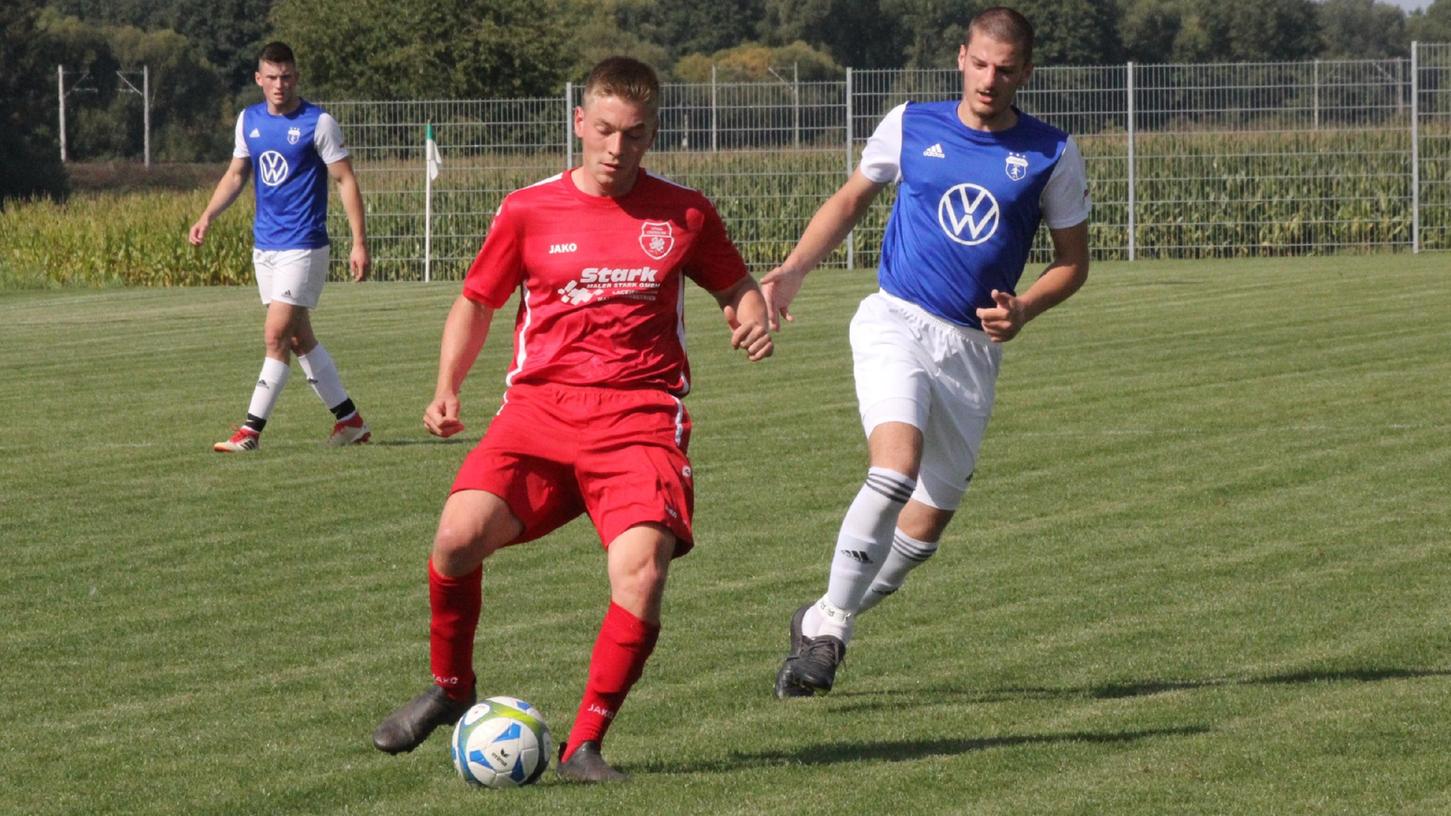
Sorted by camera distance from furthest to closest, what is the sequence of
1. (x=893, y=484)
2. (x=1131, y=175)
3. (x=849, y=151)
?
(x=849, y=151)
(x=1131, y=175)
(x=893, y=484)

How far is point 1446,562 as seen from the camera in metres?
8.45

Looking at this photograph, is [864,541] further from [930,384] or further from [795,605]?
[795,605]

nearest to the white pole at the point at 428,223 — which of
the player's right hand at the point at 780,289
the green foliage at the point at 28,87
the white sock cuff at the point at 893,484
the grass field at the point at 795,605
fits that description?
the grass field at the point at 795,605

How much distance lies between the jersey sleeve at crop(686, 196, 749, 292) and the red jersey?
0.02 metres

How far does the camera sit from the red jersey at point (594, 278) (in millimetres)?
5754

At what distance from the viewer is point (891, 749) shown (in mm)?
5789

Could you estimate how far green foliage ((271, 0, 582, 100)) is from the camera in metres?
54.0

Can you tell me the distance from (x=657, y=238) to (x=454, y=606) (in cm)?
114

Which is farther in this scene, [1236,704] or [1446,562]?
[1446,562]

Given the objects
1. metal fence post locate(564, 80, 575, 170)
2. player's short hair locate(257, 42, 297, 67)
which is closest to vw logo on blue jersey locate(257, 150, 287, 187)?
player's short hair locate(257, 42, 297, 67)

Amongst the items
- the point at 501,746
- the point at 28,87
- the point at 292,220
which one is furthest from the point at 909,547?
the point at 28,87

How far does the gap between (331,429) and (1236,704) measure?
8.45 m

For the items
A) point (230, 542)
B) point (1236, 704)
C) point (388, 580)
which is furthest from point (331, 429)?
point (1236, 704)

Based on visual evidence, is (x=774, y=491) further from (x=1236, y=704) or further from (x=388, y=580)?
(x=1236, y=704)
